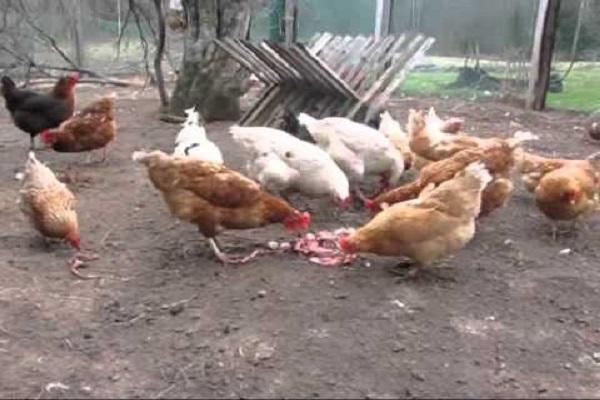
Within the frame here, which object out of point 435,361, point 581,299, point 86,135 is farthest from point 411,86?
point 435,361

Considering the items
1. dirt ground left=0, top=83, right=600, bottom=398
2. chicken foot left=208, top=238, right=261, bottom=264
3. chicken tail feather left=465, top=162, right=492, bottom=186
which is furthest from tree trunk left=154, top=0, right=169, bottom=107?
chicken tail feather left=465, top=162, right=492, bottom=186

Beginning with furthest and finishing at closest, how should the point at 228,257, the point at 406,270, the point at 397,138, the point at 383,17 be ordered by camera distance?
the point at 383,17 → the point at 397,138 → the point at 228,257 → the point at 406,270

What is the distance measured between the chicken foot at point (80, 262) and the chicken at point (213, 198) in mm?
551

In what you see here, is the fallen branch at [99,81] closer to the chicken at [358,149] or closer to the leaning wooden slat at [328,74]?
the leaning wooden slat at [328,74]

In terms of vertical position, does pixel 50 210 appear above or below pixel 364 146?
below

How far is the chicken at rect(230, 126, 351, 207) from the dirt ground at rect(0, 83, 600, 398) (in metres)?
→ 0.24

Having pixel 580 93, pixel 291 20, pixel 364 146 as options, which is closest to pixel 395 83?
pixel 364 146

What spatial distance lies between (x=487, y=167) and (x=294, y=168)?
1139 mm

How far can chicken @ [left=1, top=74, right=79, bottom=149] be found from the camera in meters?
6.24

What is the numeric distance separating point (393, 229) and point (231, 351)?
1023mm

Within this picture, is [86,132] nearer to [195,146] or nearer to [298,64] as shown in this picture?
[195,146]

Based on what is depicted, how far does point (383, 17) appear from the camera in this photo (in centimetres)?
918

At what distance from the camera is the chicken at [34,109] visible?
246 inches

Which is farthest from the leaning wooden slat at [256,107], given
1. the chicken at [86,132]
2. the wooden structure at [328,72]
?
the chicken at [86,132]
